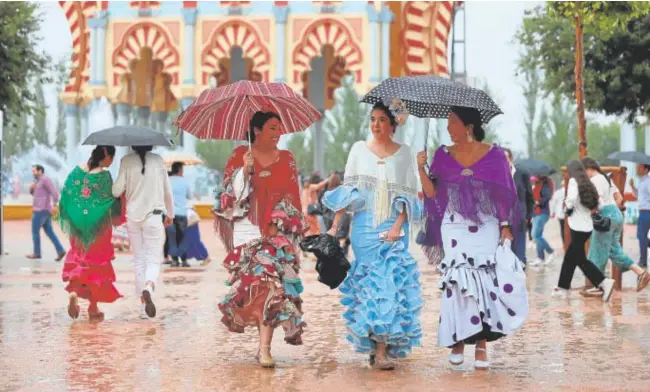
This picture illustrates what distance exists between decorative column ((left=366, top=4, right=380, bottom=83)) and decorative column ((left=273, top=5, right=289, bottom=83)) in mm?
2458

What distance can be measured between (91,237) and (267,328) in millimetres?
3755

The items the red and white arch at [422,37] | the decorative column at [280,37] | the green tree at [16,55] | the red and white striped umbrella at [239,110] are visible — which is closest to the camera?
the red and white striped umbrella at [239,110]

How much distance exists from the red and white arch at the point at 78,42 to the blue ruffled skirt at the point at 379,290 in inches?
1200

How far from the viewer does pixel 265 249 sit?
926cm

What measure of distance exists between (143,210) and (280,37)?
24565 millimetres

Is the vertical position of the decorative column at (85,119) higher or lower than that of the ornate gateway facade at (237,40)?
lower

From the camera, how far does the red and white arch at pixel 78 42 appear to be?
39.1 meters

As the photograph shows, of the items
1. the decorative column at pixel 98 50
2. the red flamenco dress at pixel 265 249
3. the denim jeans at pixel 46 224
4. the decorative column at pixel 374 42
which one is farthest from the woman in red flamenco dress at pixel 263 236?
the decorative column at pixel 98 50

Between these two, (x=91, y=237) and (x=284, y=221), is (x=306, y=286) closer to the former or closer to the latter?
(x=91, y=237)

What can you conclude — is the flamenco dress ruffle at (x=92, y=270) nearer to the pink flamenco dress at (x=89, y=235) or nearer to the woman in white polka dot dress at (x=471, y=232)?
the pink flamenco dress at (x=89, y=235)

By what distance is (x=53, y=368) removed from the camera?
29.8ft

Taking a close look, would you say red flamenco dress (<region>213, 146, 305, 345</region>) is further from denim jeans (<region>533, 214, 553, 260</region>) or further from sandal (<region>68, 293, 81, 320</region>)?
denim jeans (<region>533, 214, 553, 260</region>)

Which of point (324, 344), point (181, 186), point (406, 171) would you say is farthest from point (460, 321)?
point (181, 186)

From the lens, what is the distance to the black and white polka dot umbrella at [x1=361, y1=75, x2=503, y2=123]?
8.84 metres
